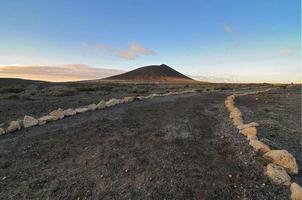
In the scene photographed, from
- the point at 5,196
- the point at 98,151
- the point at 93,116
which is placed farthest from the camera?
the point at 93,116

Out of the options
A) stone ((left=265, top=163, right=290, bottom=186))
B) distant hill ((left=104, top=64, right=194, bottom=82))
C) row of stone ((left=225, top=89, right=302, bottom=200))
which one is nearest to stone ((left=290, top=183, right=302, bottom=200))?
row of stone ((left=225, top=89, right=302, bottom=200))

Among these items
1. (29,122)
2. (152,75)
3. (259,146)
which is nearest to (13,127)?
(29,122)

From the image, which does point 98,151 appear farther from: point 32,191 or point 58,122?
point 58,122

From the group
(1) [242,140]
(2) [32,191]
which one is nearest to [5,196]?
(2) [32,191]

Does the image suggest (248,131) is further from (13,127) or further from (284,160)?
(13,127)

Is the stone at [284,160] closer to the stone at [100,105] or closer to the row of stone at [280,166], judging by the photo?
the row of stone at [280,166]

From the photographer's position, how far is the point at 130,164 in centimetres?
509

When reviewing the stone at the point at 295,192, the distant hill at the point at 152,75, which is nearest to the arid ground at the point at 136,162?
the stone at the point at 295,192

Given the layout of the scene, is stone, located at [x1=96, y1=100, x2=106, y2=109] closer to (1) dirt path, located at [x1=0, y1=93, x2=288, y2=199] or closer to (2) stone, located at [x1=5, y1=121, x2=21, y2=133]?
(1) dirt path, located at [x1=0, y1=93, x2=288, y2=199]

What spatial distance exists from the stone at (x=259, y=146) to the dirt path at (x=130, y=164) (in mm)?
204

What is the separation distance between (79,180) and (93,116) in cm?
605

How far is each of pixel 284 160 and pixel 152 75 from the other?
160691mm

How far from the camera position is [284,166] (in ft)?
Answer: 16.0

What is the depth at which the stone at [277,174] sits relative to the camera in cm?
435
